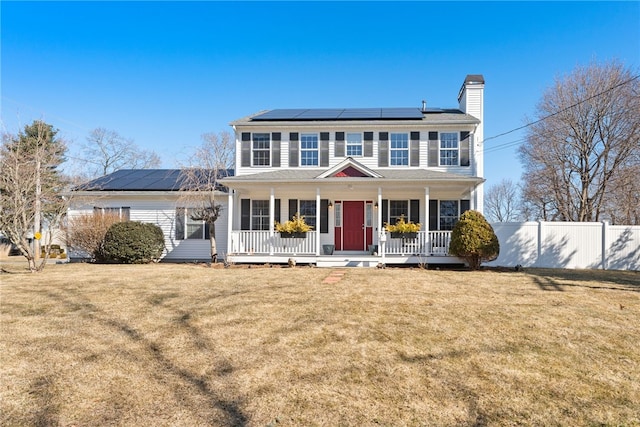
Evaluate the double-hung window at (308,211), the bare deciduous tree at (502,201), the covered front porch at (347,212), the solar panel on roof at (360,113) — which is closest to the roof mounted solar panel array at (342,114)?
the solar panel on roof at (360,113)

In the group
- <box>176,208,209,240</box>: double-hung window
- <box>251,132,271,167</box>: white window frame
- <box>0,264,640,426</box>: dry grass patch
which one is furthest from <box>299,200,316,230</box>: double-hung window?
<box>0,264,640,426</box>: dry grass patch

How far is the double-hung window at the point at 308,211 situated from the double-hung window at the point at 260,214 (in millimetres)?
1515

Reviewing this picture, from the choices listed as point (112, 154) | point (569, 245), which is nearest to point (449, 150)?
point (569, 245)

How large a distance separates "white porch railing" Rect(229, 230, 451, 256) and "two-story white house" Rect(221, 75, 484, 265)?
4.8 inches

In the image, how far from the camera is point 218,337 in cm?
509

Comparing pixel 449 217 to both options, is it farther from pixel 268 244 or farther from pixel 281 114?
pixel 281 114

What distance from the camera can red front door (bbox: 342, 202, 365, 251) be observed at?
47.9 ft


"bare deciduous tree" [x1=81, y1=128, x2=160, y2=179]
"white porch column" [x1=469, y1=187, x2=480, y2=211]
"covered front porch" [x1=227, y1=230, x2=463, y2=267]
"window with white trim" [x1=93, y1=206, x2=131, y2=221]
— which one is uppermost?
"bare deciduous tree" [x1=81, y1=128, x2=160, y2=179]

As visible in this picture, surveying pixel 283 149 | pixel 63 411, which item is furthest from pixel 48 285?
pixel 283 149

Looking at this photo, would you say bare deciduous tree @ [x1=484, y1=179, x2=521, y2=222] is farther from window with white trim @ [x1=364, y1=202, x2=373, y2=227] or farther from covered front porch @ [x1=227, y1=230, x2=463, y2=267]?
covered front porch @ [x1=227, y1=230, x2=463, y2=267]

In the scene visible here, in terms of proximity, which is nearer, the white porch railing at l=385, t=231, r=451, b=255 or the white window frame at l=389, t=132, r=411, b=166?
the white porch railing at l=385, t=231, r=451, b=255

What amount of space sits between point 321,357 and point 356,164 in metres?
9.85

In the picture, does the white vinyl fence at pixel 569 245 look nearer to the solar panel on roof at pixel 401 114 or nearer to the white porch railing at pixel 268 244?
the solar panel on roof at pixel 401 114

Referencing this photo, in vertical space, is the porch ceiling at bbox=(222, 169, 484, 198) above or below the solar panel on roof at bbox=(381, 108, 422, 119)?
below
